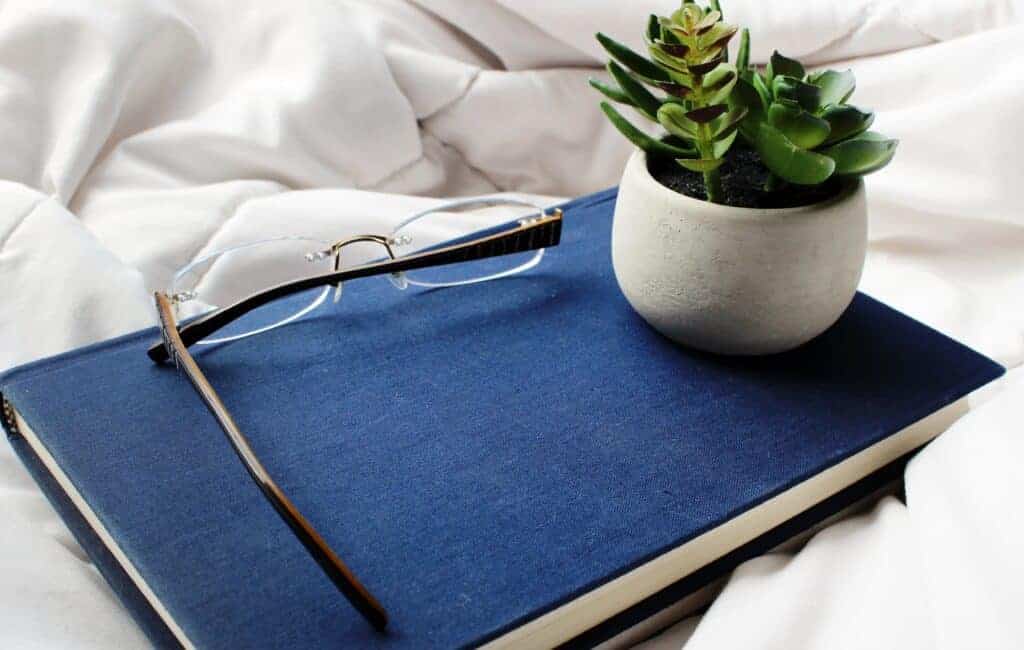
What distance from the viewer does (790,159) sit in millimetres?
460

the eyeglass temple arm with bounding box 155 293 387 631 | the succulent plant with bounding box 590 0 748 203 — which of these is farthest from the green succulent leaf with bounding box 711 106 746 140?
the eyeglass temple arm with bounding box 155 293 387 631

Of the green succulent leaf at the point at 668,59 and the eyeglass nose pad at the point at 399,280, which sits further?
the eyeglass nose pad at the point at 399,280

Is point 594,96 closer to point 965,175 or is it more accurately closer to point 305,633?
point 965,175

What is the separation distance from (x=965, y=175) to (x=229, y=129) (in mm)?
537

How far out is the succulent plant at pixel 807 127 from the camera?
45cm

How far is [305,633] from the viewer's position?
1.24 feet

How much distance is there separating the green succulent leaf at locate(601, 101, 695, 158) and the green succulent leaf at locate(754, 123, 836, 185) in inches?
2.1

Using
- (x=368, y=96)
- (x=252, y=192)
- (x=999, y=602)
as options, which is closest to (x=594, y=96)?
(x=368, y=96)

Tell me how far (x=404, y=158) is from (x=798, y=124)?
442 mm

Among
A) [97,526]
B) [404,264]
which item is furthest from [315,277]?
[97,526]

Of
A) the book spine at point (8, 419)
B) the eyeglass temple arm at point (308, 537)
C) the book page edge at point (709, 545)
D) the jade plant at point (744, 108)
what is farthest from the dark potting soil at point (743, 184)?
the book spine at point (8, 419)

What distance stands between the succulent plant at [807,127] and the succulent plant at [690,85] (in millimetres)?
14

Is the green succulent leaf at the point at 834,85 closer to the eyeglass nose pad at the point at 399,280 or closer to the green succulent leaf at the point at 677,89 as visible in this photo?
the green succulent leaf at the point at 677,89

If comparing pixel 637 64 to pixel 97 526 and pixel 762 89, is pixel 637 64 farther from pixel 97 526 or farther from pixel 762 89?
pixel 97 526
